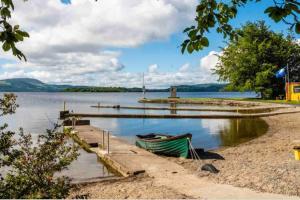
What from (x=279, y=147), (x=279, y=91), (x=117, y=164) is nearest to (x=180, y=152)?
(x=117, y=164)

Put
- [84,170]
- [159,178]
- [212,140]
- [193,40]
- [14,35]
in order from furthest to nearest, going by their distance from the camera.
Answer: [212,140] < [84,170] < [159,178] < [193,40] < [14,35]

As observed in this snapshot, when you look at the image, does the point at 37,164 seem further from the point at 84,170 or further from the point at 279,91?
the point at 279,91

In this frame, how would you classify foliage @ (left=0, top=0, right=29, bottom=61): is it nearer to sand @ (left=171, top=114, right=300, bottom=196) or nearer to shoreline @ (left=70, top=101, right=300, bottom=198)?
shoreline @ (left=70, top=101, right=300, bottom=198)

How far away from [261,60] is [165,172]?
5627 centimetres

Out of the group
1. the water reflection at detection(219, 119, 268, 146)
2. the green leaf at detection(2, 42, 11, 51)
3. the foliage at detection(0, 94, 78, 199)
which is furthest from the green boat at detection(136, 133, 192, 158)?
the green leaf at detection(2, 42, 11, 51)

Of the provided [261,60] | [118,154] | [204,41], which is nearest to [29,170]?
[204,41]

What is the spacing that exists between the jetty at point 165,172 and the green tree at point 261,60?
155 feet

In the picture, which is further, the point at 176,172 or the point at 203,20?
the point at 176,172

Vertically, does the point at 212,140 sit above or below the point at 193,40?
below

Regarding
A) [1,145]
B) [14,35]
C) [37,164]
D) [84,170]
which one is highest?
[14,35]

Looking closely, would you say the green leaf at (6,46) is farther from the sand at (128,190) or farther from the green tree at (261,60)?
the green tree at (261,60)

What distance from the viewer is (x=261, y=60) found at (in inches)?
2549

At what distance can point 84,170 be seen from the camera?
668 inches

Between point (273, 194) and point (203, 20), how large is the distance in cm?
758
